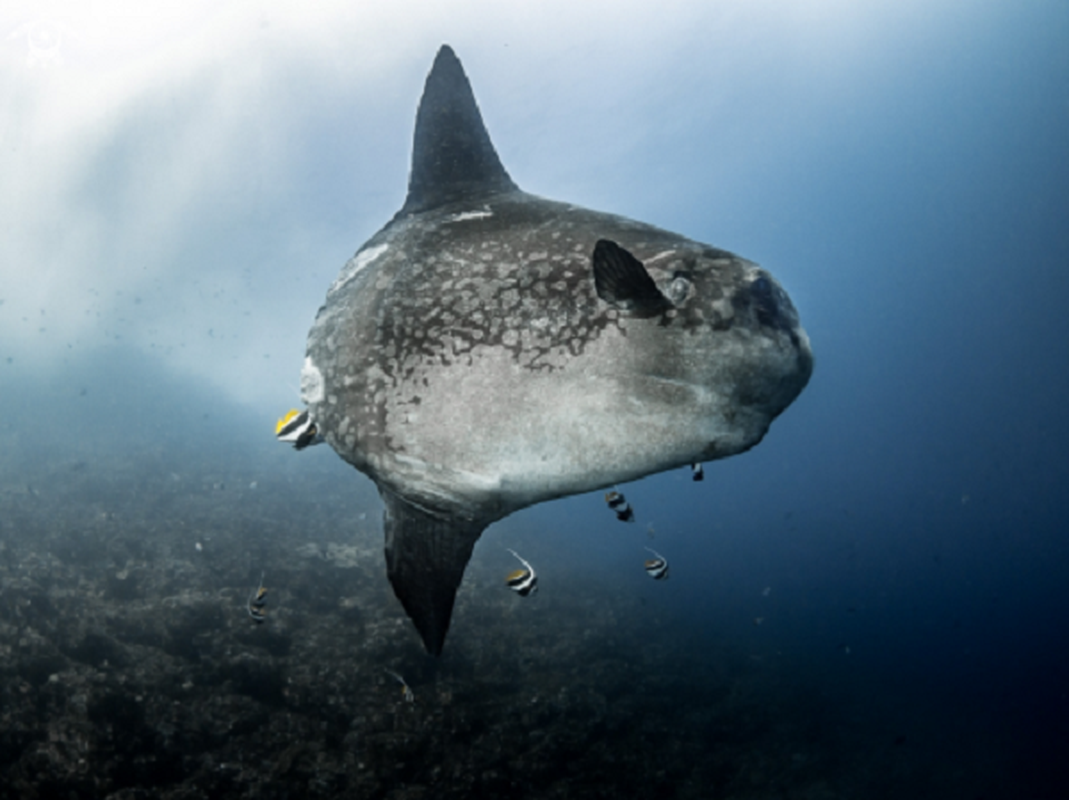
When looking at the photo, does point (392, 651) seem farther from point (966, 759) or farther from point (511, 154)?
point (511, 154)

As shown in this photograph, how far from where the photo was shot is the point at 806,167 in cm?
5897

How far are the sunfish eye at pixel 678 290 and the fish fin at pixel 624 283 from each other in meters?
0.04

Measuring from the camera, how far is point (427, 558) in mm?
2059

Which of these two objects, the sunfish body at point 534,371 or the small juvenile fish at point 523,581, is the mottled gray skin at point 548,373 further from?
the small juvenile fish at point 523,581

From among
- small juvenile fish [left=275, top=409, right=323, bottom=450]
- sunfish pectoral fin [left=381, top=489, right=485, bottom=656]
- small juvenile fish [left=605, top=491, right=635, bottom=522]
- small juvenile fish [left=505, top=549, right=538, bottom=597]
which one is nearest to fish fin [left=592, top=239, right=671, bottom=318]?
sunfish pectoral fin [left=381, top=489, right=485, bottom=656]

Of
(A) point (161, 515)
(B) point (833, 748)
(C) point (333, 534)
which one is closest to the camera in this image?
(B) point (833, 748)

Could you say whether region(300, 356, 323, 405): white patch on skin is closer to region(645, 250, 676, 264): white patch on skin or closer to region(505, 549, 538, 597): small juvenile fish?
region(645, 250, 676, 264): white patch on skin

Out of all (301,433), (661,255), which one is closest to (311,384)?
(301,433)

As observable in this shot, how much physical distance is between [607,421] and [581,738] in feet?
24.9

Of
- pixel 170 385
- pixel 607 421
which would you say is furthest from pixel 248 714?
pixel 170 385

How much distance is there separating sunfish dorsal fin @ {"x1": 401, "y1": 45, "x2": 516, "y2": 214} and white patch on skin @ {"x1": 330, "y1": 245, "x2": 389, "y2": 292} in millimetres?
400

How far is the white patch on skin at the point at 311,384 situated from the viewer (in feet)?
6.82

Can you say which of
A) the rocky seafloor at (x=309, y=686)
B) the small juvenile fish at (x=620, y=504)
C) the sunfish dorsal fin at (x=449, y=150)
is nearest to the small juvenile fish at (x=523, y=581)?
the small juvenile fish at (x=620, y=504)

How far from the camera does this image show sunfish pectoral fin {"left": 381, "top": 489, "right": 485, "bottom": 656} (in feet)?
6.52
